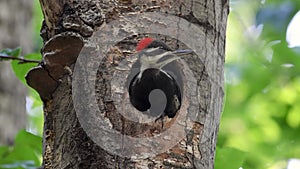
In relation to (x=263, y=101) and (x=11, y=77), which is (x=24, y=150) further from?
(x=263, y=101)

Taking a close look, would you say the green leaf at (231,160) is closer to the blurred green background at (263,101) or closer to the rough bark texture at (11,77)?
the blurred green background at (263,101)

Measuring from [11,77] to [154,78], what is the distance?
222 cm

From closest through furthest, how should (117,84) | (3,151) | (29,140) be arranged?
(117,84) → (29,140) → (3,151)

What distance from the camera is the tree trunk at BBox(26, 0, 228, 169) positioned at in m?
1.14

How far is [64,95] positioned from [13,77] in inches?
85.0

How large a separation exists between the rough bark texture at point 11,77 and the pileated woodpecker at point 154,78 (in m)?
2.04

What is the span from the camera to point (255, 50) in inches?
140

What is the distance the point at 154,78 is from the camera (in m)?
1.23

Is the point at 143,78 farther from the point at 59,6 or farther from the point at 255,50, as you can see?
the point at 255,50

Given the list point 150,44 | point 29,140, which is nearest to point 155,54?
point 150,44

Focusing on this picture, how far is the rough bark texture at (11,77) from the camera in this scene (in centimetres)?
315

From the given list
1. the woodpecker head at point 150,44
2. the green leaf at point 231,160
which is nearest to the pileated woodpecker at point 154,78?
the woodpecker head at point 150,44

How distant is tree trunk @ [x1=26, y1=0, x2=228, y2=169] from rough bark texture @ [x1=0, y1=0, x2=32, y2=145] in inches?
75.4

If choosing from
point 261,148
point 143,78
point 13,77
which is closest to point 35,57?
point 143,78
